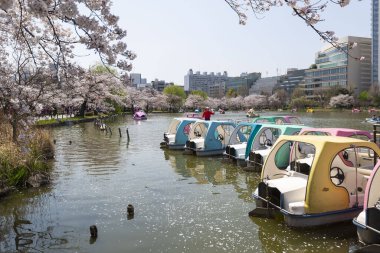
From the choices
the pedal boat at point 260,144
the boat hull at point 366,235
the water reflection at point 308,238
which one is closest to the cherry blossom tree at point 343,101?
the pedal boat at point 260,144

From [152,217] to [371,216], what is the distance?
5.08m

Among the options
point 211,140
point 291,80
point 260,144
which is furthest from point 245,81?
point 260,144

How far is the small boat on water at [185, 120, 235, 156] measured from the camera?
61.9 feet

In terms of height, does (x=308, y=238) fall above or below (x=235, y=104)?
below

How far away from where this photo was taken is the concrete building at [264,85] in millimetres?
162875

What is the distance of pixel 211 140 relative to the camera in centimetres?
1906

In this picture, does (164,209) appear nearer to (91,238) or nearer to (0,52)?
(91,238)

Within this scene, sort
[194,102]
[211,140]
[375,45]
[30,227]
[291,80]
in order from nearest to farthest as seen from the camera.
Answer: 1. [30,227]
2. [211,140]
3. [194,102]
4. [375,45]
5. [291,80]

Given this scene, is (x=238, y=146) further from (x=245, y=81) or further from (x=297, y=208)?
(x=245, y=81)

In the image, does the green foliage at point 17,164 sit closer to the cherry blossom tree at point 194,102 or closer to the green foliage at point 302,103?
the cherry blossom tree at point 194,102

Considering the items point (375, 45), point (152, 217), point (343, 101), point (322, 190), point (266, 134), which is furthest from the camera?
point (375, 45)

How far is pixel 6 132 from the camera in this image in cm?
1559

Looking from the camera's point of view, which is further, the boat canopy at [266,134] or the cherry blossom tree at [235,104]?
the cherry blossom tree at [235,104]

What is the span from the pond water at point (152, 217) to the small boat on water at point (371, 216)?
1.75ft
